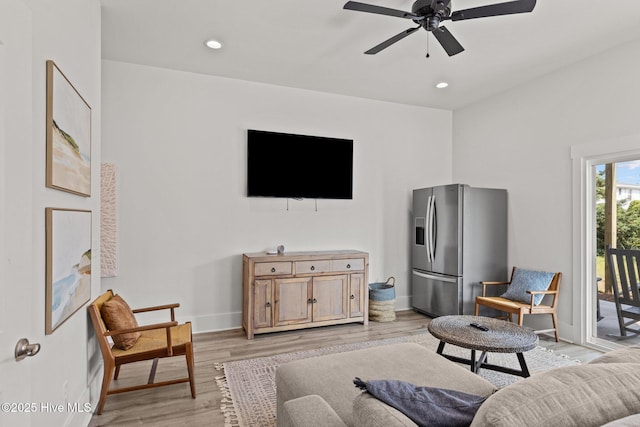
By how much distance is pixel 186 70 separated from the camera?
393cm

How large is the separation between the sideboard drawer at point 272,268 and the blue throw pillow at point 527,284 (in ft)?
8.06

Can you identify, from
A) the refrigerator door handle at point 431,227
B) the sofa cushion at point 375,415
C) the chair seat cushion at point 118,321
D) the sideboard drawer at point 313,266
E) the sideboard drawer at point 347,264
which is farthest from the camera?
the refrigerator door handle at point 431,227

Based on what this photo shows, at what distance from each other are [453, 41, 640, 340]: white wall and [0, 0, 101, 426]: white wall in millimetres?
4329

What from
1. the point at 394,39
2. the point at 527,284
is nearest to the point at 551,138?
the point at 527,284

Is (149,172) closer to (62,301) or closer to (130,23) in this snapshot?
(130,23)

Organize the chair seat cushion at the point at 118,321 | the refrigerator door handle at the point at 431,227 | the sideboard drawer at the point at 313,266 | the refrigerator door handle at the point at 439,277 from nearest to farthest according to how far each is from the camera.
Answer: the chair seat cushion at the point at 118,321 → the sideboard drawer at the point at 313,266 → the refrigerator door handle at the point at 439,277 → the refrigerator door handle at the point at 431,227

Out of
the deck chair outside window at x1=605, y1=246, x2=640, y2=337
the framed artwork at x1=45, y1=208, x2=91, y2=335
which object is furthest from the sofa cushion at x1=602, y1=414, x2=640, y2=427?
the deck chair outside window at x1=605, y1=246, x2=640, y2=337

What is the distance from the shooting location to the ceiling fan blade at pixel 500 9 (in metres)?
2.14

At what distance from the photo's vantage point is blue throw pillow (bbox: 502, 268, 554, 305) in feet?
12.5

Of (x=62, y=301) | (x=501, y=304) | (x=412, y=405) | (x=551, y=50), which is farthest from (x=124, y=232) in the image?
(x=551, y=50)

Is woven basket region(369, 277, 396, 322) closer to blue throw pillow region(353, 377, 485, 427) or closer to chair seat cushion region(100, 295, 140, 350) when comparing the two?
chair seat cushion region(100, 295, 140, 350)

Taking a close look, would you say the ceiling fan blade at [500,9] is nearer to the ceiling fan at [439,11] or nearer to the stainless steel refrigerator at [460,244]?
the ceiling fan at [439,11]

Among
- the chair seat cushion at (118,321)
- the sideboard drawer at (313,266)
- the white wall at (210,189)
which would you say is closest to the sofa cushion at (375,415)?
the chair seat cushion at (118,321)

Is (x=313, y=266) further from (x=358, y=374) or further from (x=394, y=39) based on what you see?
(x=394, y=39)
